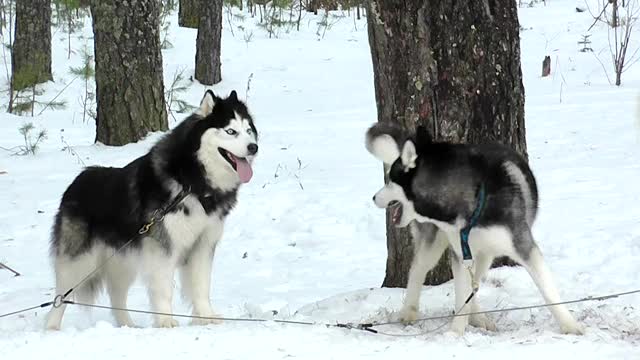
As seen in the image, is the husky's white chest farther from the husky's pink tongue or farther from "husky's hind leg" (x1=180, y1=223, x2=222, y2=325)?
the husky's pink tongue

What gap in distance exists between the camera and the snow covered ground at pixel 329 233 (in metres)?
3.65

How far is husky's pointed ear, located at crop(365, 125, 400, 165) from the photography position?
4129 mm

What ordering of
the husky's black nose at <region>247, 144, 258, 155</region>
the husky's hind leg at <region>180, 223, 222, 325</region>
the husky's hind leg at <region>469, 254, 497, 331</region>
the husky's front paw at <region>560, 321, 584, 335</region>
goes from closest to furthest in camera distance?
the husky's front paw at <region>560, 321, 584, 335</region> < the husky's hind leg at <region>469, 254, 497, 331</region> < the husky's black nose at <region>247, 144, 258, 155</region> < the husky's hind leg at <region>180, 223, 222, 325</region>

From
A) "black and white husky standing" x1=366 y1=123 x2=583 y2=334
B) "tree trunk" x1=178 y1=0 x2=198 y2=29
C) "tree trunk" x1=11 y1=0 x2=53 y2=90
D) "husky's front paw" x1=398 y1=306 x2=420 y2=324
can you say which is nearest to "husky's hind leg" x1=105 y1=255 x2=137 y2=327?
"husky's front paw" x1=398 y1=306 x2=420 y2=324

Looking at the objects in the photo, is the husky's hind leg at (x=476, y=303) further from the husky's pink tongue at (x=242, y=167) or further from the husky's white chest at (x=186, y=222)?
the husky's white chest at (x=186, y=222)

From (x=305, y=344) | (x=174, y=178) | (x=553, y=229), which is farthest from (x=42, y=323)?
(x=553, y=229)

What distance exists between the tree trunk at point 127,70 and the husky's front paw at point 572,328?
623 centimetres

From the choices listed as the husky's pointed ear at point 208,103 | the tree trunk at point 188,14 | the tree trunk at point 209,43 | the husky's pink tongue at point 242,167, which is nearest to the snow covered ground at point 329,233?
the tree trunk at point 209,43

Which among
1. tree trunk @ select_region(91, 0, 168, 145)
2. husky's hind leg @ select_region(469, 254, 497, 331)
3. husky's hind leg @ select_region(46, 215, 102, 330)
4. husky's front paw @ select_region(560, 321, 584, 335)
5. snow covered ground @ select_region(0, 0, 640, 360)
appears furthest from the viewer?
tree trunk @ select_region(91, 0, 168, 145)

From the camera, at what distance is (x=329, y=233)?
700 centimetres

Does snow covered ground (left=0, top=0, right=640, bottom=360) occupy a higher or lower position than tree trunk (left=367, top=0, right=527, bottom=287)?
lower

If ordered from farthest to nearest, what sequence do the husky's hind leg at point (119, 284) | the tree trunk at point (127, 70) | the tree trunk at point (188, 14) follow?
the tree trunk at point (188, 14) → the tree trunk at point (127, 70) → the husky's hind leg at point (119, 284)

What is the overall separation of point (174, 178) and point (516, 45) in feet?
6.23

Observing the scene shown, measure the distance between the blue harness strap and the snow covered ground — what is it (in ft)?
1.18
